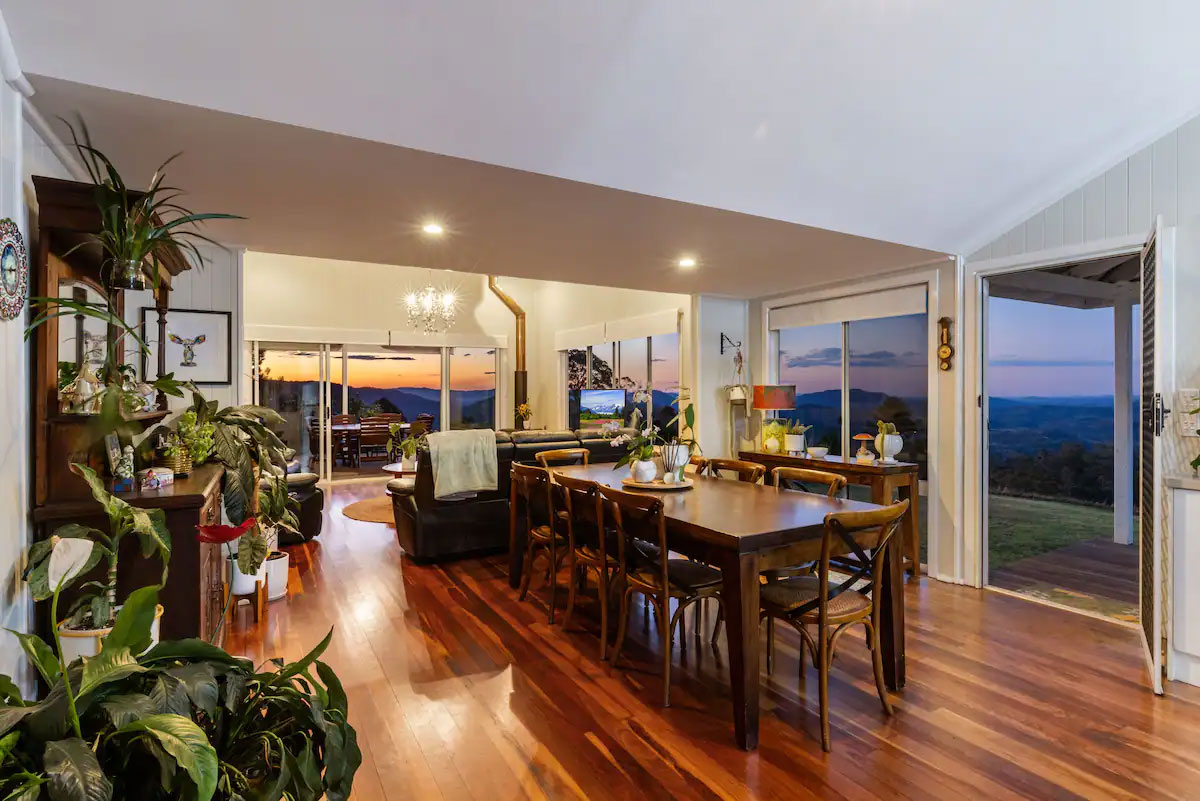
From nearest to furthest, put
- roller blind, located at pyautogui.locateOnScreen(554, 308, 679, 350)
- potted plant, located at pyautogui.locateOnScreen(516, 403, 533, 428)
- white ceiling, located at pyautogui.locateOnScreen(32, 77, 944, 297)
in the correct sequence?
white ceiling, located at pyautogui.locateOnScreen(32, 77, 944, 297), roller blind, located at pyautogui.locateOnScreen(554, 308, 679, 350), potted plant, located at pyautogui.locateOnScreen(516, 403, 533, 428)

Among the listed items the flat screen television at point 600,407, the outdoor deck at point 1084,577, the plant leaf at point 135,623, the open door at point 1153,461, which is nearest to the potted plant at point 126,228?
the plant leaf at point 135,623

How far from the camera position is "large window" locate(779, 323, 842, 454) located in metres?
5.66

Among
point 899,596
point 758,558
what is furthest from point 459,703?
point 899,596

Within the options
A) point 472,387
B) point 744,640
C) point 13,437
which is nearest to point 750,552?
point 744,640

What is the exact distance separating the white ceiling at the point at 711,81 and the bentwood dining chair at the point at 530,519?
6.01ft

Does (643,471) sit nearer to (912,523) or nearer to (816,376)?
(912,523)

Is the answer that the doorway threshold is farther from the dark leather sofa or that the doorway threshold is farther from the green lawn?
the dark leather sofa

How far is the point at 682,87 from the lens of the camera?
102 inches

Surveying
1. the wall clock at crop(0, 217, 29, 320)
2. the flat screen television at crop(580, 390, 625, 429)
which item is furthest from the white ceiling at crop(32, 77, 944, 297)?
the flat screen television at crop(580, 390, 625, 429)

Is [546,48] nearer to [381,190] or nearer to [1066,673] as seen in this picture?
[381,190]

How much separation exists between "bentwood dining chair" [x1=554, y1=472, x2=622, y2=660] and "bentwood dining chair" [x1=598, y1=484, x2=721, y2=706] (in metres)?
0.10

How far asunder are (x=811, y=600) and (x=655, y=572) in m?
0.71

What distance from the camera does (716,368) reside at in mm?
6340

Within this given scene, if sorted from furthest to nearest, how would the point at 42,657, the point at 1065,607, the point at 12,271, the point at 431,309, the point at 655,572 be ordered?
the point at 431,309 < the point at 1065,607 < the point at 655,572 < the point at 12,271 < the point at 42,657
